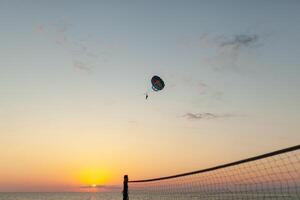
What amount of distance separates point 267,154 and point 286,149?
2.27ft

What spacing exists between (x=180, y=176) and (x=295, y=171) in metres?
4.62

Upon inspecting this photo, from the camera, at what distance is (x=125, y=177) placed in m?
13.7

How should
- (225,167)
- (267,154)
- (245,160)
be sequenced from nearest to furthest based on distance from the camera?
(267,154), (245,160), (225,167)

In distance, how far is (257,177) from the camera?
33.1 ft

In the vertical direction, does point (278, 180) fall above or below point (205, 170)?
below

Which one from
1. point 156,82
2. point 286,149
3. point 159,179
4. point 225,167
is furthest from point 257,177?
point 156,82

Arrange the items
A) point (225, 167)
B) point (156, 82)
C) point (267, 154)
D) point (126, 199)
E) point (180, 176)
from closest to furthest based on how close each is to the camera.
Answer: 1. point (267, 154)
2. point (225, 167)
3. point (180, 176)
4. point (126, 199)
5. point (156, 82)

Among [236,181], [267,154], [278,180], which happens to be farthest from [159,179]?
[267,154]

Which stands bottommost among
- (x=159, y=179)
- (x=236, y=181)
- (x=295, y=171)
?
(x=295, y=171)

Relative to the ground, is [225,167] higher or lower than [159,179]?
lower

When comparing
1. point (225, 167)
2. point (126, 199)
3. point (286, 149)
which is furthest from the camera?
point (126, 199)

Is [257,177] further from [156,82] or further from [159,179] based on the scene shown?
[156,82]

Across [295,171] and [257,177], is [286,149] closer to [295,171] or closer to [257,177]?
[295,171]

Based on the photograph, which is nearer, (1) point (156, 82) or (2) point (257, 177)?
(2) point (257, 177)
